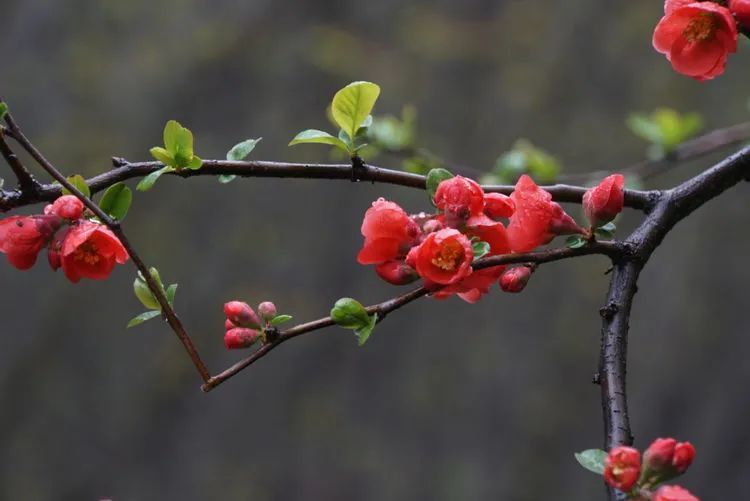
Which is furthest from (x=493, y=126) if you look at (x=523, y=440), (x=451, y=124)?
(x=523, y=440)

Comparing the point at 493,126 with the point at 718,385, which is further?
the point at 493,126

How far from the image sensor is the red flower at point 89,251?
0.48 metres

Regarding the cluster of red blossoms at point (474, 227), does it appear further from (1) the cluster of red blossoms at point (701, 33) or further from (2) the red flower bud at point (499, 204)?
(1) the cluster of red blossoms at point (701, 33)

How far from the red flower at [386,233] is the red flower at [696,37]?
8.2 inches

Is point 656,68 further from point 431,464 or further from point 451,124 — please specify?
point 431,464

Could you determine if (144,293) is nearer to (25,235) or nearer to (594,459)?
(25,235)

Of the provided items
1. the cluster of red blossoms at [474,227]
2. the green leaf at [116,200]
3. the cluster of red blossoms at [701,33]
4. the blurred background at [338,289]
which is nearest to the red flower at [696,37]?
the cluster of red blossoms at [701,33]

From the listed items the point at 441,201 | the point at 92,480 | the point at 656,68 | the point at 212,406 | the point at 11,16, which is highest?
the point at 11,16

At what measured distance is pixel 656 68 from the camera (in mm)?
1978

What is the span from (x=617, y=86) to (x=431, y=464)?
0.99m

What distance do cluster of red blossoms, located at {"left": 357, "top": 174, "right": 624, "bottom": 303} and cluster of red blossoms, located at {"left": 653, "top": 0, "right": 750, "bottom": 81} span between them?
0.11 meters

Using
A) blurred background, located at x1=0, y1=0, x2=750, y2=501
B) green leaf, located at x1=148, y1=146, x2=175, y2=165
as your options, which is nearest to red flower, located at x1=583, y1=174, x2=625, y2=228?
green leaf, located at x1=148, y1=146, x2=175, y2=165

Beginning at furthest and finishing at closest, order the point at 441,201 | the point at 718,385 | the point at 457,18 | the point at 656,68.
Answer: the point at 457,18, the point at 656,68, the point at 718,385, the point at 441,201

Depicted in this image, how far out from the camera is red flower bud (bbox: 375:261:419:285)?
461 mm
